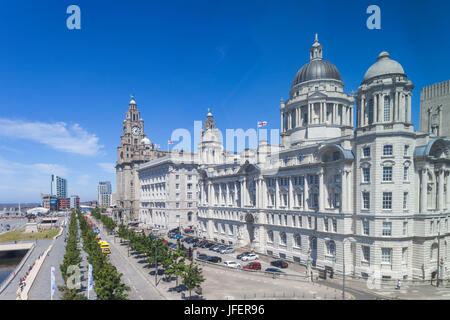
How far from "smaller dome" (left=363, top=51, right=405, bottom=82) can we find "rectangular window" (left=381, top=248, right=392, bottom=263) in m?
29.7

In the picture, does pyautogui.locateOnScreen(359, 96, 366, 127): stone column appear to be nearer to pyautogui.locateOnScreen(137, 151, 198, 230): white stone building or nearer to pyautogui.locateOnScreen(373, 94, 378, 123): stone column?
pyautogui.locateOnScreen(373, 94, 378, 123): stone column

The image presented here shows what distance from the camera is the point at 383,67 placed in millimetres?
49156

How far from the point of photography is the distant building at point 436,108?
5669cm

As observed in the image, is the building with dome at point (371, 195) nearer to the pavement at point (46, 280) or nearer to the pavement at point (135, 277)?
the pavement at point (135, 277)

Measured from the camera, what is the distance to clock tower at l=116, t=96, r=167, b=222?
148m

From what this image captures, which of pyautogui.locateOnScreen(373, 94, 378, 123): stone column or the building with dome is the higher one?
pyautogui.locateOnScreen(373, 94, 378, 123): stone column

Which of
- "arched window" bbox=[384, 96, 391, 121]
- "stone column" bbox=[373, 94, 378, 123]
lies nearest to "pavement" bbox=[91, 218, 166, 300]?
"stone column" bbox=[373, 94, 378, 123]

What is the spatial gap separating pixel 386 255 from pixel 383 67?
3221cm

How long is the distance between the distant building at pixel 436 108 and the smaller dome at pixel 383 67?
47.6 ft

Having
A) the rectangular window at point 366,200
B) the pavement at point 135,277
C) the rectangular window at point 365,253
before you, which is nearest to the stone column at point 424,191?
the rectangular window at point 366,200

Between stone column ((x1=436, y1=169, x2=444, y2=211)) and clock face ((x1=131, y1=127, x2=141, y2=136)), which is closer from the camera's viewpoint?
stone column ((x1=436, y1=169, x2=444, y2=211))

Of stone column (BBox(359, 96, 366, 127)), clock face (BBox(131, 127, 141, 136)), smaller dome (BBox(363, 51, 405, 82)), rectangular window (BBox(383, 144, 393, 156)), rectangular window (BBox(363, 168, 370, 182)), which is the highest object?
clock face (BBox(131, 127, 141, 136))

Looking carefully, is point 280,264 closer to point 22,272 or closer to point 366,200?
point 366,200
